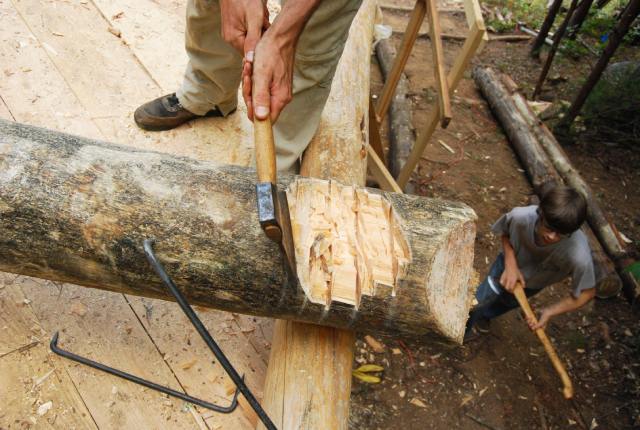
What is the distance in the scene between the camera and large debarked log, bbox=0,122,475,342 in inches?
51.6

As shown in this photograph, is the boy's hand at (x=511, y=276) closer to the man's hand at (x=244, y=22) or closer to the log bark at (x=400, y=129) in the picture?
the log bark at (x=400, y=129)

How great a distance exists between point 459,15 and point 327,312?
21.2 feet

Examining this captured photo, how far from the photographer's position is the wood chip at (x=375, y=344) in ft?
9.59

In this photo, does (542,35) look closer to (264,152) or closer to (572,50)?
(572,50)

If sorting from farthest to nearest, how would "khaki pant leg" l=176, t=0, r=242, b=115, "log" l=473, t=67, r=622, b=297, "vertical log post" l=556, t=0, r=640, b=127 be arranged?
"vertical log post" l=556, t=0, r=640, b=127
"log" l=473, t=67, r=622, b=297
"khaki pant leg" l=176, t=0, r=242, b=115

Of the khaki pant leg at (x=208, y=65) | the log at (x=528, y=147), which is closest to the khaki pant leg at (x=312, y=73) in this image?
the khaki pant leg at (x=208, y=65)

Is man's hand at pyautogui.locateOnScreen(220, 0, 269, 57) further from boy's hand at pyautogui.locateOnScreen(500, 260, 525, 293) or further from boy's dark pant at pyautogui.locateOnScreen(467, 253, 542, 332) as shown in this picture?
boy's dark pant at pyautogui.locateOnScreen(467, 253, 542, 332)

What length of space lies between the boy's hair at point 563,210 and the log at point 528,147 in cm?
130

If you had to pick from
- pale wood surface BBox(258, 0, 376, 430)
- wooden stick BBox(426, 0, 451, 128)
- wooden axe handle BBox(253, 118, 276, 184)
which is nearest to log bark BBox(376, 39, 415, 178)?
wooden stick BBox(426, 0, 451, 128)

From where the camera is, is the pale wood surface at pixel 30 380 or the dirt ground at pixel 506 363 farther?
the dirt ground at pixel 506 363

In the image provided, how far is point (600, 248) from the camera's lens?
3512 mm

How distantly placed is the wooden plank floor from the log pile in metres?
2.73

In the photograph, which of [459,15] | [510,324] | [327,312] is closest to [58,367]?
[327,312]

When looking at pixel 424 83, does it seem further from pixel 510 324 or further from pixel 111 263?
pixel 111 263
